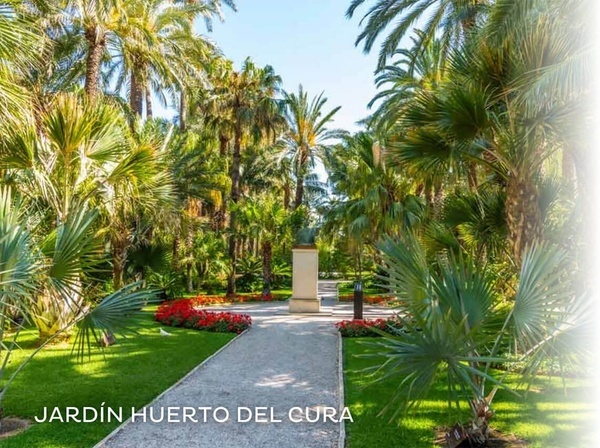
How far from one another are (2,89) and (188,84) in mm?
10963

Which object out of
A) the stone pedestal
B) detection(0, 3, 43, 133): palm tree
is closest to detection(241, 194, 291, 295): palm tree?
the stone pedestal

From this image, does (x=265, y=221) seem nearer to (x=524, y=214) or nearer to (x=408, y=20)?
(x=408, y=20)

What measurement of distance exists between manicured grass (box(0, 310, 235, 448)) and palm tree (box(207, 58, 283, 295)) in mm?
11687

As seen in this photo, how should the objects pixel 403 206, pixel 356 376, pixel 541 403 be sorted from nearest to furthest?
pixel 541 403
pixel 356 376
pixel 403 206

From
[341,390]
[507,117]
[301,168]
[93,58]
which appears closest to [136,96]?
[93,58]

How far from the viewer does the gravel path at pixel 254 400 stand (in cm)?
462

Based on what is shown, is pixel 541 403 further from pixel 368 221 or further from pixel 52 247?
pixel 368 221

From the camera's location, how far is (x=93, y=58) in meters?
11.0

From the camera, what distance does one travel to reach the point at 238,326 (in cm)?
1159

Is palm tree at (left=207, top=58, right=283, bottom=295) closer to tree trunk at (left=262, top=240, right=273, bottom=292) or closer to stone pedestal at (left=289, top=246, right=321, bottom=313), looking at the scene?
tree trunk at (left=262, top=240, right=273, bottom=292)

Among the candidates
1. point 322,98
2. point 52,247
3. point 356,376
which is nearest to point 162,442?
point 52,247

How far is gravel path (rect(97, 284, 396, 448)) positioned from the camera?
462 centimetres

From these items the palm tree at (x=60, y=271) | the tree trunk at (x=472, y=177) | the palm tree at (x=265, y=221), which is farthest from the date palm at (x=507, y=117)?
the palm tree at (x=265, y=221)

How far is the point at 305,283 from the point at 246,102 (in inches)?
410
